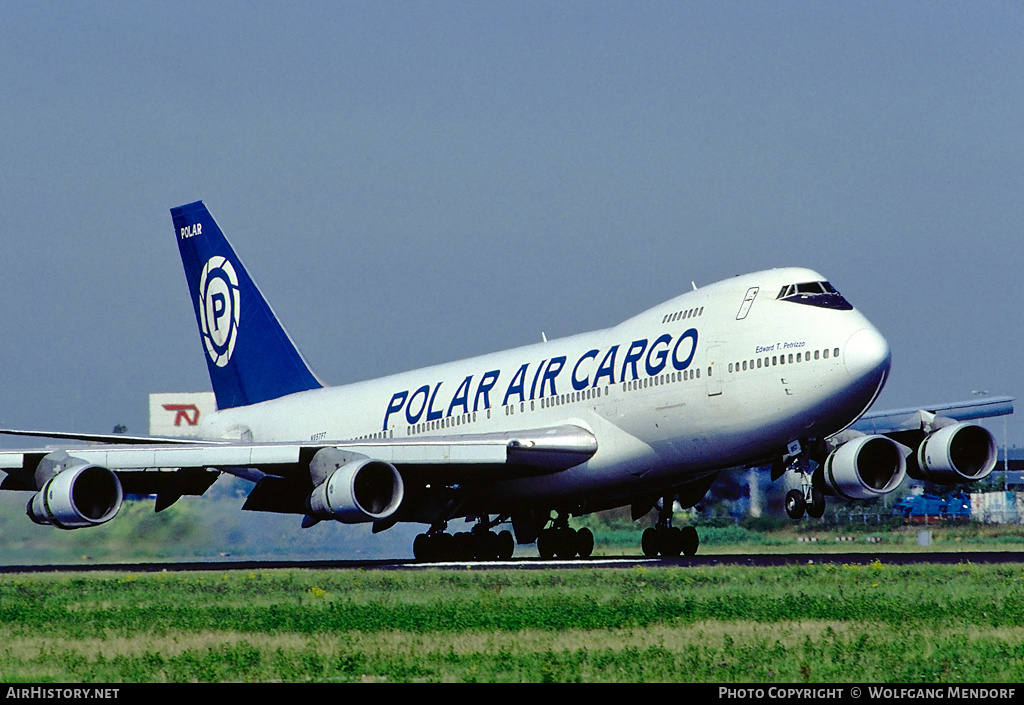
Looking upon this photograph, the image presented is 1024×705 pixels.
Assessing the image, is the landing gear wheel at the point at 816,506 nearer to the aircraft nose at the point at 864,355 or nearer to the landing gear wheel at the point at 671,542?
the aircraft nose at the point at 864,355

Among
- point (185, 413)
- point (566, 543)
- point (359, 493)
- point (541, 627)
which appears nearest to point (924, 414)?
point (566, 543)

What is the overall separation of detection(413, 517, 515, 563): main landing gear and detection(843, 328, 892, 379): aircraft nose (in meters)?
10.7

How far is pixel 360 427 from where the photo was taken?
3888cm

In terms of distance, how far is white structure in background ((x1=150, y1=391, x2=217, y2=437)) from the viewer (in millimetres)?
99562

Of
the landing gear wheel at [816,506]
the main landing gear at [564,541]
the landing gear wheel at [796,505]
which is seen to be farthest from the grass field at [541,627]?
the main landing gear at [564,541]

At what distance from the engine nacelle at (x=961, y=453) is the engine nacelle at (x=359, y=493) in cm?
1091

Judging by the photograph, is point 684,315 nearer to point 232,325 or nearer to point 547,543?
point 547,543

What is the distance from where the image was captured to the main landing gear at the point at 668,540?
111ft

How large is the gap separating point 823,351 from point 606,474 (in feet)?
20.1

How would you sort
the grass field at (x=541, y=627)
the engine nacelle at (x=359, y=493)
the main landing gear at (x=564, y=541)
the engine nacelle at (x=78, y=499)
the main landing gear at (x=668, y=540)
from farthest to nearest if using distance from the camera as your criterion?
the main landing gear at (x=564, y=541), the main landing gear at (x=668, y=540), the engine nacelle at (x=78, y=499), the engine nacelle at (x=359, y=493), the grass field at (x=541, y=627)

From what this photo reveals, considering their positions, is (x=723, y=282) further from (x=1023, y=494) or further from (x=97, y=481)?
(x=1023, y=494)

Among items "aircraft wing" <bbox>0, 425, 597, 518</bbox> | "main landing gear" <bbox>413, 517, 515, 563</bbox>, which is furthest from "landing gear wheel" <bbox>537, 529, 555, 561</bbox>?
"aircraft wing" <bbox>0, 425, 597, 518</bbox>

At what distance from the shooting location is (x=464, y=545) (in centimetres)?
3503
